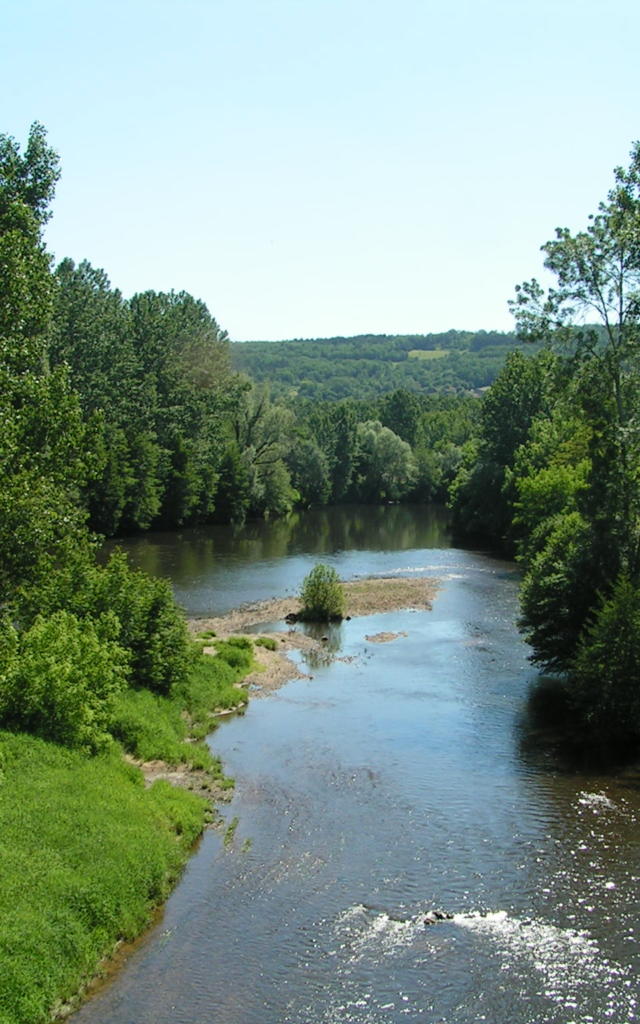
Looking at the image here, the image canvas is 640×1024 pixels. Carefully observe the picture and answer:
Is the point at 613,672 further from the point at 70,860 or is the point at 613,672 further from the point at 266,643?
the point at 266,643

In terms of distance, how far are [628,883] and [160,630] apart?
619 inches

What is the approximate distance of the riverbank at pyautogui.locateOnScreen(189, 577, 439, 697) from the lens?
3809 centimetres

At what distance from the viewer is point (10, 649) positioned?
2114 cm

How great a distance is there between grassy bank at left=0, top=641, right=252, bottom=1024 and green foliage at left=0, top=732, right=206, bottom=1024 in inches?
0.8

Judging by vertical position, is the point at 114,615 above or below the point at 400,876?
above

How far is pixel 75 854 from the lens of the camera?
17594 mm

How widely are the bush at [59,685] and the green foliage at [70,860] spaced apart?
0.69 metres

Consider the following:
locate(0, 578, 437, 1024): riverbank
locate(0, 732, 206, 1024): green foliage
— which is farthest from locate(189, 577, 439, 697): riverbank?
locate(0, 732, 206, 1024): green foliage

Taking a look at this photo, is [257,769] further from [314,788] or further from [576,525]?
[576,525]

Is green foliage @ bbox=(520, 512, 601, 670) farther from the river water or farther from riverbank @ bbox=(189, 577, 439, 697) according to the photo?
riverbank @ bbox=(189, 577, 439, 697)

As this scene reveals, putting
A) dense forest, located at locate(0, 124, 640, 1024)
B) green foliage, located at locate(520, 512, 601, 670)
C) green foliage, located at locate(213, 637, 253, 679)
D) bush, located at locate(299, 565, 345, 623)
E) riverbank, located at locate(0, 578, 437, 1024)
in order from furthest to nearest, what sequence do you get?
bush, located at locate(299, 565, 345, 623) → green foliage, located at locate(213, 637, 253, 679) → green foliage, located at locate(520, 512, 601, 670) → dense forest, located at locate(0, 124, 640, 1024) → riverbank, located at locate(0, 578, 437, 1024)

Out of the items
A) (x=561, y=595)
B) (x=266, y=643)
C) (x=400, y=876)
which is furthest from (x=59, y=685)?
(x=266, y=643)

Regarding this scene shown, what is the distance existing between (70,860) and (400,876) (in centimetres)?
696

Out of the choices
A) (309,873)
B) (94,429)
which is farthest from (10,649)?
(309,873)
